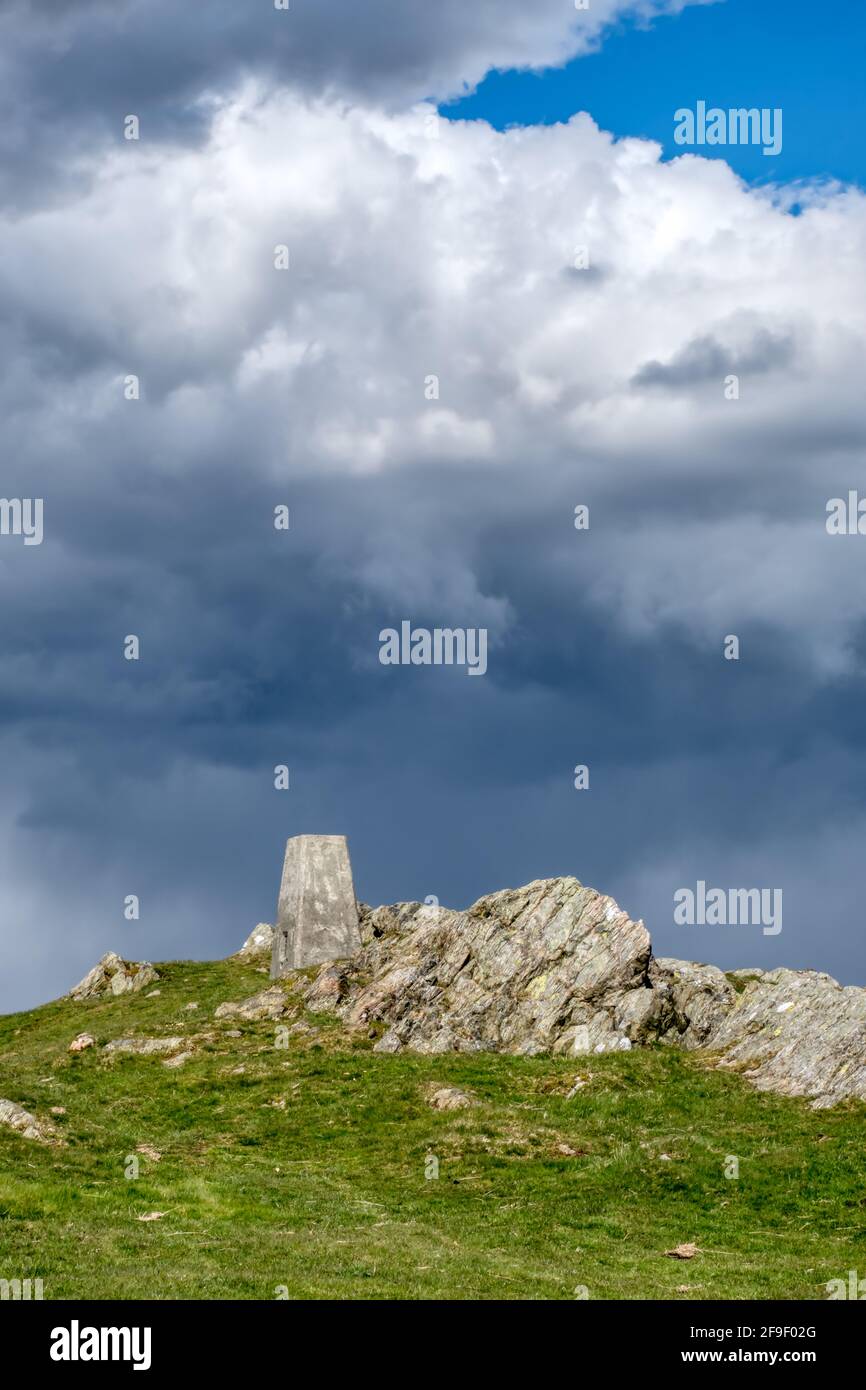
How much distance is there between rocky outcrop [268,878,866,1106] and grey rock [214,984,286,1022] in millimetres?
1217

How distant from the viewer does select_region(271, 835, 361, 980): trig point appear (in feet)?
205

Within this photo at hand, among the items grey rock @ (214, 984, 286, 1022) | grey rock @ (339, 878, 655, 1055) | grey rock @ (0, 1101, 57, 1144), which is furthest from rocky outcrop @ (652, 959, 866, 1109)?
grey rock @ (0, 1101, 57, 1144)

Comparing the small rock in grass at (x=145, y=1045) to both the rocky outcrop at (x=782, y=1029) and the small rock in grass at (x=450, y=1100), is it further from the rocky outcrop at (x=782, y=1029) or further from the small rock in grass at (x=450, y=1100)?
the rocky outcrop at (x=782, y=1029)

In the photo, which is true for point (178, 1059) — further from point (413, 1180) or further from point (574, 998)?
point (413, 1180)

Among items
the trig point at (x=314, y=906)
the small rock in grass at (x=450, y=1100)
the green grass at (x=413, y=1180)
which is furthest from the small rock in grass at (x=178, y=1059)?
the trig point at (x=314, y=906)

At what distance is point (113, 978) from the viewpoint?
2744 inches

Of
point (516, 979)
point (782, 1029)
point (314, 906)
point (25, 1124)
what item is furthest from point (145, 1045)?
point (782, 1029)

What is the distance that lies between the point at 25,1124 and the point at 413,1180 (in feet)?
35.4

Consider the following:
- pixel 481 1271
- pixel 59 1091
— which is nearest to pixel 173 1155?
pixel 59 1091

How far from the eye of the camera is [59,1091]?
42.8m

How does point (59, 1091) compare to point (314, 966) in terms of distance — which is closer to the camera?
point (59, 1091)

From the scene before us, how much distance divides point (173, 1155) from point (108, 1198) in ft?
20.6
